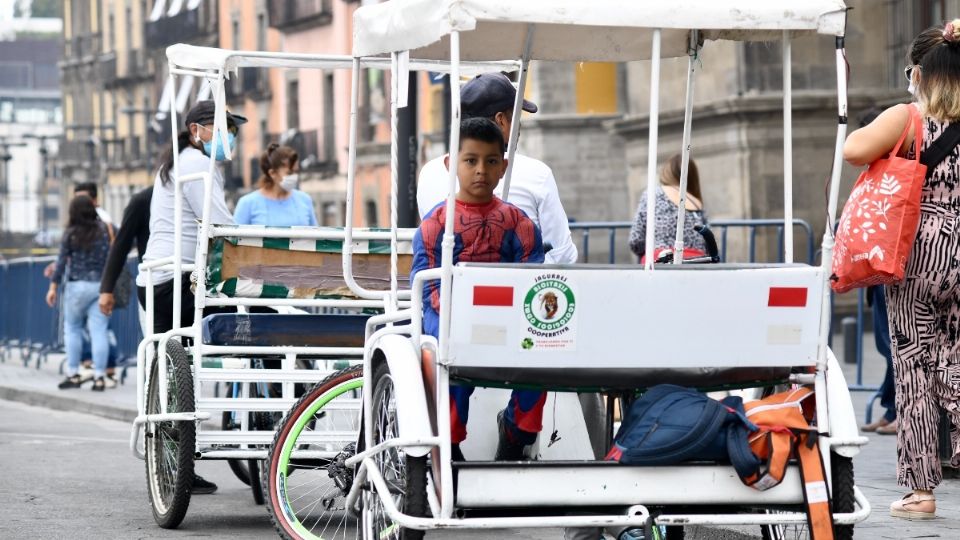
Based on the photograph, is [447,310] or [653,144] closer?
[653,144]

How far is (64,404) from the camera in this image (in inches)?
677

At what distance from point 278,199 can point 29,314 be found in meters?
11.6

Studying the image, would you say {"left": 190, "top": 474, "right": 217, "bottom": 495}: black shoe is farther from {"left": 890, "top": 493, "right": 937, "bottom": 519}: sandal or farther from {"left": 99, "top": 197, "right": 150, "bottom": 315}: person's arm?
{"left": 890, "top": 493, "right": 937, "bottom": 519}: sandal

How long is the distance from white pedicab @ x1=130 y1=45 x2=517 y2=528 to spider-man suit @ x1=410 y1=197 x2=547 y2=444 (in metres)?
1.71

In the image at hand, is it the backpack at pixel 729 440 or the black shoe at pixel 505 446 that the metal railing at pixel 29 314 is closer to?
the black shoe at pixel 505 446

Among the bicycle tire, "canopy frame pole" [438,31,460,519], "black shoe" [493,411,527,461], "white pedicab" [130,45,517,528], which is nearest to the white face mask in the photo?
"white pedicab" [130,45,517,528]

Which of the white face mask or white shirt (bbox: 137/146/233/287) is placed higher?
the white face mask

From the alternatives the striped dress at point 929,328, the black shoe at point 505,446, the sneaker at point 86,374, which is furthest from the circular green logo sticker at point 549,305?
the sneaker at point 86,374

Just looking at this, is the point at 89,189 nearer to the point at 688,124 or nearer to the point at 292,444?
the point at 292,444

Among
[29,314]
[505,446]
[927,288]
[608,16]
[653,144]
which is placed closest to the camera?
[653,144]

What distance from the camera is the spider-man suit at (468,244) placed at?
617cm

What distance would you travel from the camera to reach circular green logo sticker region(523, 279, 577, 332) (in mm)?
5613

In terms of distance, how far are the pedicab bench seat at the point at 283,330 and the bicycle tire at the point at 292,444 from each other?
1.04 metres

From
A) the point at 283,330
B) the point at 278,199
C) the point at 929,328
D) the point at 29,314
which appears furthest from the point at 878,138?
the point at 29,314
